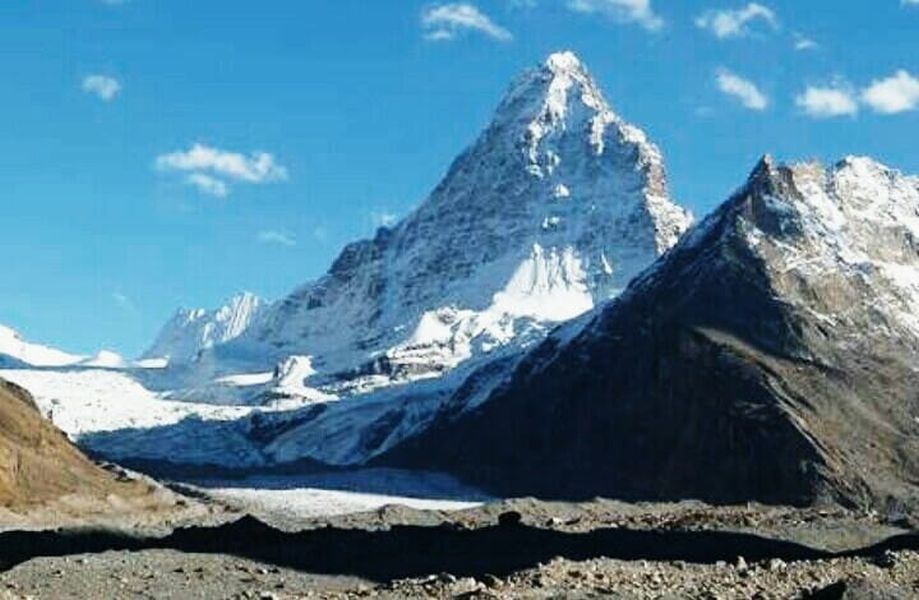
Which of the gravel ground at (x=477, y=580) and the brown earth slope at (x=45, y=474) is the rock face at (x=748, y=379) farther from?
the gravel ground at (x=477, y=580)

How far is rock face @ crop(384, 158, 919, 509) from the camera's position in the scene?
14838cm

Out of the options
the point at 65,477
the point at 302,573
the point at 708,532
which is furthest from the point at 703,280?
the point at 302,573

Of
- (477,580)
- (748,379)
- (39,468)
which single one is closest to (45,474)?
(39,468)

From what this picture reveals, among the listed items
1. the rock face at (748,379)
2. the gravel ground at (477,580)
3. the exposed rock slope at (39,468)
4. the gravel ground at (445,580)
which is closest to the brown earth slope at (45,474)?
the exposed rock slope at (39,468)

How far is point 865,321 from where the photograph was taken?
575 ft

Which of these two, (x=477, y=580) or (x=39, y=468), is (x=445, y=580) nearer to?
(x=477, y=580)

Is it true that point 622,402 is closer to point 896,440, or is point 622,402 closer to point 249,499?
point 896,440

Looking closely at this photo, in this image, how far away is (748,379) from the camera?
15750 centimetres

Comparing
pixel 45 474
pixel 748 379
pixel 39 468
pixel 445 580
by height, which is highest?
pixel 748 379

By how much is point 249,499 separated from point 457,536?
80722 millimetres

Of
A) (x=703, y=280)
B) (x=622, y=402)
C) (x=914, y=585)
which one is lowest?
(x=914, y=585)

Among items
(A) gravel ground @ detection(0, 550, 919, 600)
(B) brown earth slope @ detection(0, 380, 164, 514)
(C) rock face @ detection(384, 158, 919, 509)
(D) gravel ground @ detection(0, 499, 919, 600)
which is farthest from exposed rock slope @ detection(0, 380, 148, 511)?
(C) rock face @ detection(384, 158, 919, 509)

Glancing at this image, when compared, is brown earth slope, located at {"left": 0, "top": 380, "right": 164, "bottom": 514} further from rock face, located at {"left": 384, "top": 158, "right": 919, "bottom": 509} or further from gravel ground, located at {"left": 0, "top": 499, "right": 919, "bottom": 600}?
rock face, located at {"left": 384, "top": 158, "right": 919, "bottom": 509}

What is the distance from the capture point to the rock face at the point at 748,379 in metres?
148
